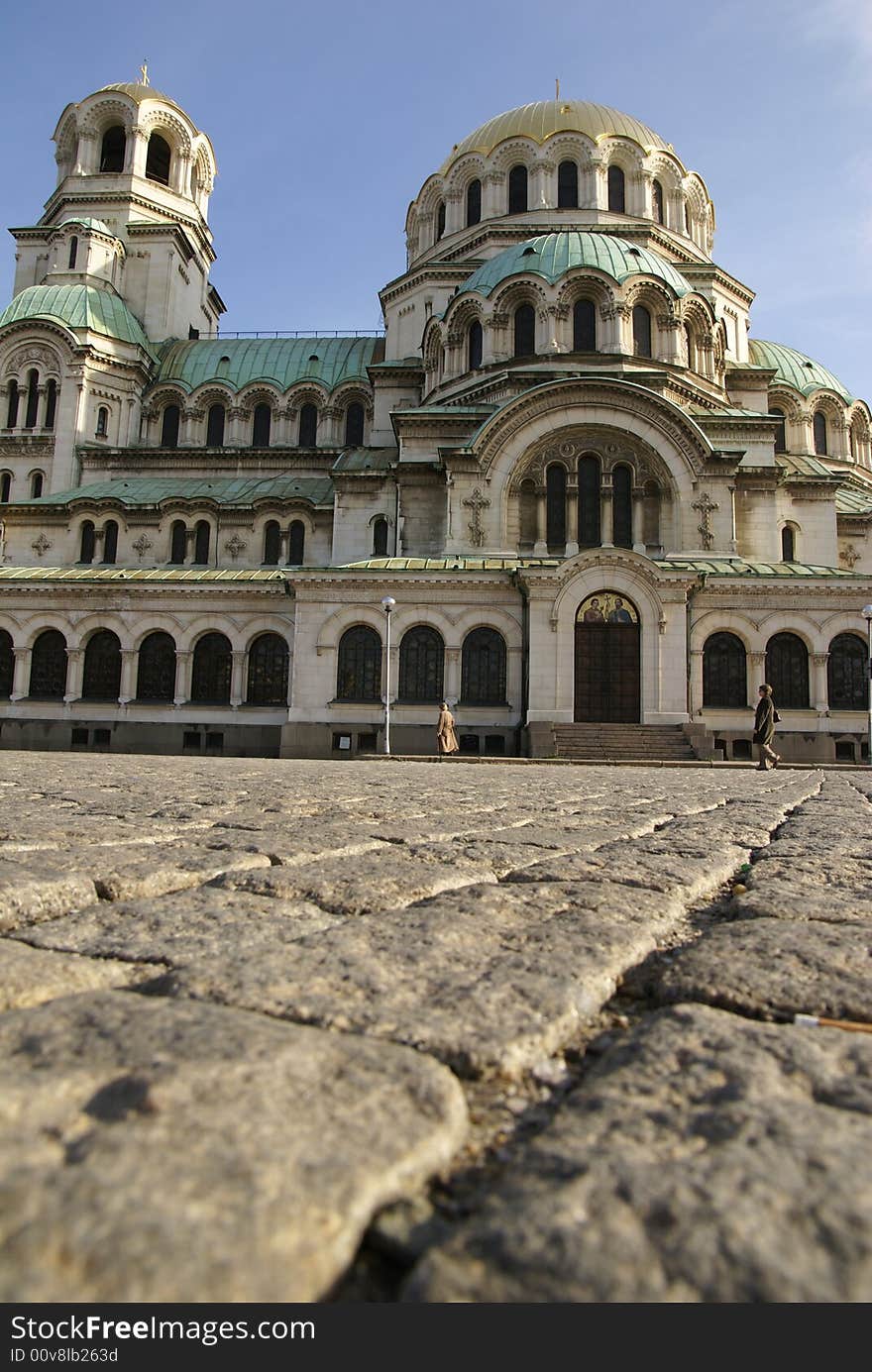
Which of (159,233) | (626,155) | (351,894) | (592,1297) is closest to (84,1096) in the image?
(592,1297)

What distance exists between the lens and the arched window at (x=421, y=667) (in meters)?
23.6

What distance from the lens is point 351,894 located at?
8.93ft

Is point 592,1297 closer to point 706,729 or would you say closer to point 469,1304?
point 469,1304

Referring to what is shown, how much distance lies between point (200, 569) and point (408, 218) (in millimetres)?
20957

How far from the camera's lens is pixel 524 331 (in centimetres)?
2916

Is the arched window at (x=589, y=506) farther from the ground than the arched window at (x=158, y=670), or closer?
farther from the ground

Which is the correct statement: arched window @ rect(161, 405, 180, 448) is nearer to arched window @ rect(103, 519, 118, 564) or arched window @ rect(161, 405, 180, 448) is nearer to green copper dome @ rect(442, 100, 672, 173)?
arched window @ rect(103, 519, 118, 564)

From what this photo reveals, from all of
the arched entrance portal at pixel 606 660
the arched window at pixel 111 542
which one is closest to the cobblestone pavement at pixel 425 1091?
the arched entrance portal at pixel 606 660

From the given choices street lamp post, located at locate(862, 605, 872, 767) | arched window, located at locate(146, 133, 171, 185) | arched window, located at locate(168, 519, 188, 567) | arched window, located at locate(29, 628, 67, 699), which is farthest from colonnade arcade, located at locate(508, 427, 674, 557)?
arched window, located at locate(146, 133, 171, 185)

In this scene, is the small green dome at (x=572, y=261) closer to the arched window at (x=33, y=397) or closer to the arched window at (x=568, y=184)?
the arched window at (x=568, y=184)

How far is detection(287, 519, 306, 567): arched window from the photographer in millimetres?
30609

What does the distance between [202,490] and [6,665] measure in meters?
9.84

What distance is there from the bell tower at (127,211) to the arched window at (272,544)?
14.5 m

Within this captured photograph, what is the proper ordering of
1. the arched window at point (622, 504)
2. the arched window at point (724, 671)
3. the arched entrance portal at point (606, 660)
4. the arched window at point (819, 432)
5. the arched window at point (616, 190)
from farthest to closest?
the arched window at point (819, 432), the arched window at point (616, 190), the arched window at point (622, 504), the arched window at point (724, 671), the arched entrance portal at point (606, 660)
